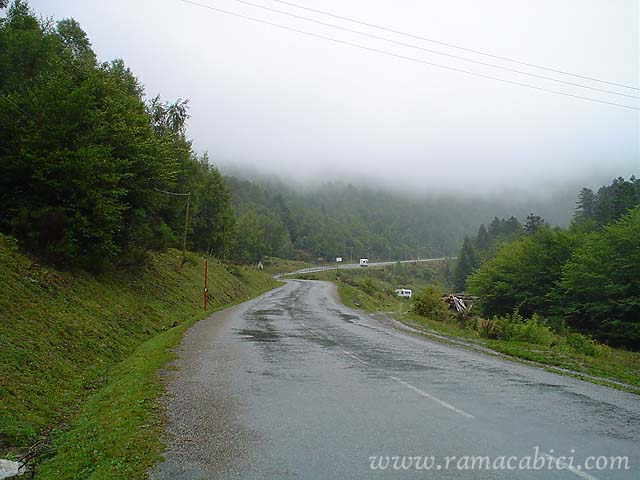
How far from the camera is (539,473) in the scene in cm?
486

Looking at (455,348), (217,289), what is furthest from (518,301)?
(455,348)

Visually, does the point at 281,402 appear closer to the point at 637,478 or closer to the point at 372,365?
the point at 372,365

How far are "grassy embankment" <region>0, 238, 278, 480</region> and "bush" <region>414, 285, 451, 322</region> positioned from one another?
688 inches

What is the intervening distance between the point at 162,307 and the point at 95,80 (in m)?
11.2

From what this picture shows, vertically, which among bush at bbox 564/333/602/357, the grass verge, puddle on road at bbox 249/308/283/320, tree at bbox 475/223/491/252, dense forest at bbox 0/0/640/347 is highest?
tree at bbox 475/223/491/252

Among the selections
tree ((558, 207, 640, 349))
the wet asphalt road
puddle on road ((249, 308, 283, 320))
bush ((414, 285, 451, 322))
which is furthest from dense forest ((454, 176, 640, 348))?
the wet asphalt road

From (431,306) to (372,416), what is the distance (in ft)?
85.8

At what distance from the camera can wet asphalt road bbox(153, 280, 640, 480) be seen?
518cm

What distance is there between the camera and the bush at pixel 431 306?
31906mm

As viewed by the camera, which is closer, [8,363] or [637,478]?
[637,478]

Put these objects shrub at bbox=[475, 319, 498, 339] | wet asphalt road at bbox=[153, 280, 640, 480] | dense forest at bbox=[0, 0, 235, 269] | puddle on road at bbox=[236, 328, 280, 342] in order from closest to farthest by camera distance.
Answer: wet asphalt road at bbox=[153, 280, 640, 480], puddle on road at bbox=[236, 328, 280, 342], dense forest at bbox=[0, 0, 235, 269], shrub at bbox=[475, 319, 498, 339]

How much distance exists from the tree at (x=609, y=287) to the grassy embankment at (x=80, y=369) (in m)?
33.2

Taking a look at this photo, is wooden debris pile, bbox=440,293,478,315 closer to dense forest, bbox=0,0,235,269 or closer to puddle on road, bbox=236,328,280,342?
puddle on road, bbox=236,328,280,342

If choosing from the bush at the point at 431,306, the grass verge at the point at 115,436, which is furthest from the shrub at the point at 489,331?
the grass verge at the point at 115,436
